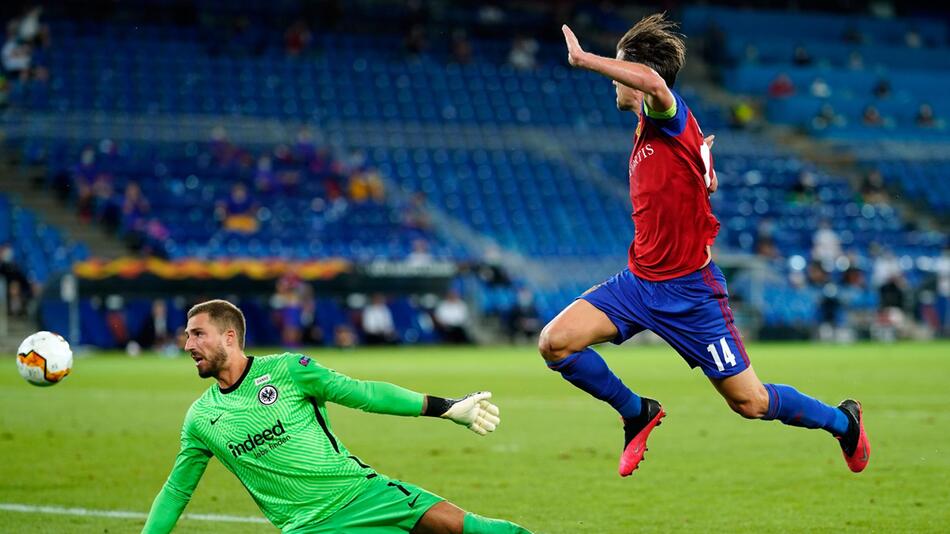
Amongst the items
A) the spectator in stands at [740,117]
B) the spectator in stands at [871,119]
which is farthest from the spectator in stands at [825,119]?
the spectator in stands at [740,117]

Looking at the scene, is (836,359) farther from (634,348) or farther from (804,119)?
(804,119)

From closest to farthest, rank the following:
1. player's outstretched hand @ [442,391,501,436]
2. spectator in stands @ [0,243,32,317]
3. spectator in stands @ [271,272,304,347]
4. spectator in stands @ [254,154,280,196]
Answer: player's outstretched hand @ [442,391,501,436] → spectator in stands @ [0,243,32,317] → spectator in stands @ [271,272,304,347] → spectator in stands @ [254,154,280,196]

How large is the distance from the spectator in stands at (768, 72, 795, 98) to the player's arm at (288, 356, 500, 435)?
43371 mm

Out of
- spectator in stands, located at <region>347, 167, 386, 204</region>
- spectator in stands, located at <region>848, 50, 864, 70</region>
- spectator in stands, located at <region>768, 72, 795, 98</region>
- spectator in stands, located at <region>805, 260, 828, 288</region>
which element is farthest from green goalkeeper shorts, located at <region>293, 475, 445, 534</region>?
spectator in stands, located at <region>848, 50, 864, 70</region>

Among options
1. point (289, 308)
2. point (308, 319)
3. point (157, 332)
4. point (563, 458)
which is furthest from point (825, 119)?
point (563, 458)

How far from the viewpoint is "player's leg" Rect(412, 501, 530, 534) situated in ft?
20.5

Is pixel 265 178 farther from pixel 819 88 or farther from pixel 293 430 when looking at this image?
pixel 293 430

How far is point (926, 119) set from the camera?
48.6 m

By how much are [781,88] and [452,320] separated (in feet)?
65.3

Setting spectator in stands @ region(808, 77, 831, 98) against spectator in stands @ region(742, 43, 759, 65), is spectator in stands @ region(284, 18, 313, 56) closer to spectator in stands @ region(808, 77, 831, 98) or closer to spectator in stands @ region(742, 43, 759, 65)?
spectator in stands @ region(742, 43, 759, 65)

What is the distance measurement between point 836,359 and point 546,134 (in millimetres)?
17533

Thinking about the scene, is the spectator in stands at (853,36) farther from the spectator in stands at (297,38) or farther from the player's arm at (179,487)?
the player's arm at (179,487)

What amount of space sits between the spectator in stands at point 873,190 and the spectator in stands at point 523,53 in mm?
11578

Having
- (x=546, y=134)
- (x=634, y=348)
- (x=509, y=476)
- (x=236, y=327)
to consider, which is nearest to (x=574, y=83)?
(x=546, y=134)
